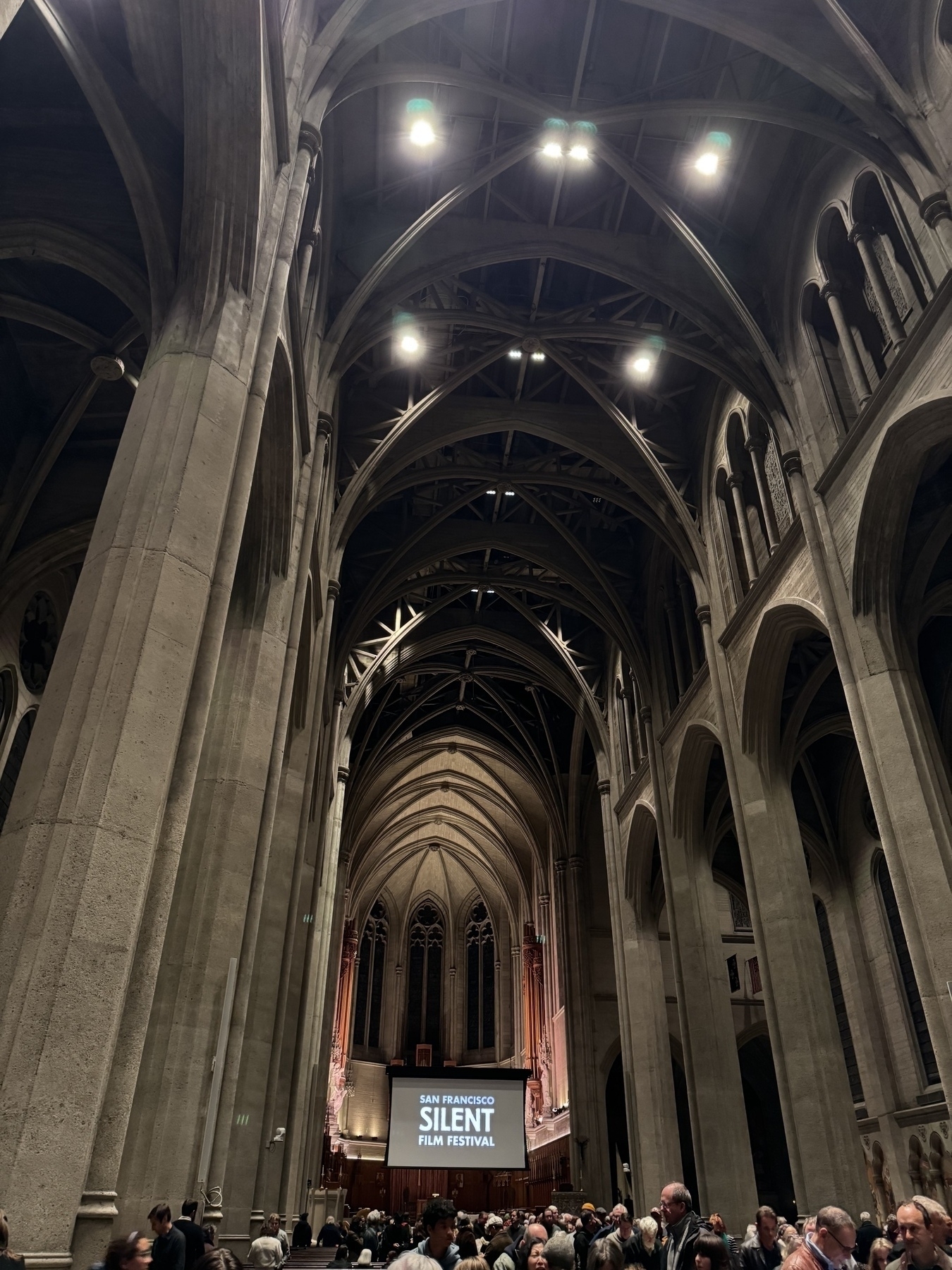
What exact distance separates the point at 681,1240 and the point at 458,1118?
746 inches

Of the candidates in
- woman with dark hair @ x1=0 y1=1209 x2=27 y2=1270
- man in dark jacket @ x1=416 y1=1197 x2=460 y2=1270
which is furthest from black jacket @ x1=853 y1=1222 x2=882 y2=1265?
woman with dark hair @ x1=0 y1=1209 x2=27 y2=1270

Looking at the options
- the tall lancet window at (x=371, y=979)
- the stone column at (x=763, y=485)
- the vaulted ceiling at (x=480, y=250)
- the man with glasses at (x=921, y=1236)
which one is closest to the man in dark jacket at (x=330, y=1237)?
the vaulted ceiling at (x=480, y=250)

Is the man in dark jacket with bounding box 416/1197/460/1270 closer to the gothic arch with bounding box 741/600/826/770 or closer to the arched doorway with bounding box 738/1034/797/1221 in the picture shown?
the gothic arch with bounding box 741/600/826/770

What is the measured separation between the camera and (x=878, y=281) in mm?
11398

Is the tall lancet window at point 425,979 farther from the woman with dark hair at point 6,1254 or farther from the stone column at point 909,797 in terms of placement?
the woman with dark hair at point 6,1254

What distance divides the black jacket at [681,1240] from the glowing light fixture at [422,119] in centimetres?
1280

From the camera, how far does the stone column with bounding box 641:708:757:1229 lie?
1423 centimetres

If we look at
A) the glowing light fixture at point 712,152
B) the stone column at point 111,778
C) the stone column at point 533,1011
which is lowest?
the stone column at point 111,778

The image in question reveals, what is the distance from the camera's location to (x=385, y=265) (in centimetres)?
1297

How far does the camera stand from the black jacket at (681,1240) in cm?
379

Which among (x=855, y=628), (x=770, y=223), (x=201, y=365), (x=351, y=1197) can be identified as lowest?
(x=351, y=1197)

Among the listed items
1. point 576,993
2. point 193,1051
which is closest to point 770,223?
point 193,1051

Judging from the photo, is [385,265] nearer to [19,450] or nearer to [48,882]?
[19,450]

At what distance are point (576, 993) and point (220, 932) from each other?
1957cm
